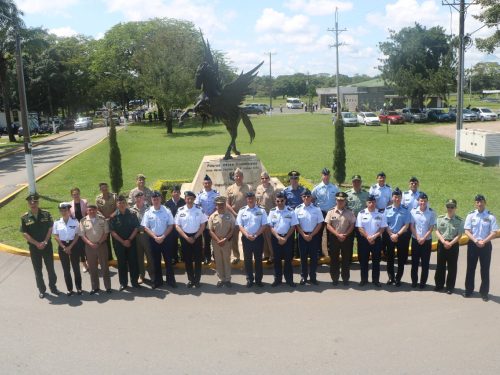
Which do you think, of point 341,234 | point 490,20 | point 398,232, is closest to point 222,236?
point 341,234

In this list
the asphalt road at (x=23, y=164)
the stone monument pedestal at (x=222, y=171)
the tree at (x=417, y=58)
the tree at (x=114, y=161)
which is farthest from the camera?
the tree at (x=417, y=58)

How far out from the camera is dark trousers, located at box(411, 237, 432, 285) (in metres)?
6.99

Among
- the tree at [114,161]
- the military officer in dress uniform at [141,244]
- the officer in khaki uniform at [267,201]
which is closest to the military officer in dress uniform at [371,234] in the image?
the officer in khaki uniform at [267,201]

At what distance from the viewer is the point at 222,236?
24.1 ft

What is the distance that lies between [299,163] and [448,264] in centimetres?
1310

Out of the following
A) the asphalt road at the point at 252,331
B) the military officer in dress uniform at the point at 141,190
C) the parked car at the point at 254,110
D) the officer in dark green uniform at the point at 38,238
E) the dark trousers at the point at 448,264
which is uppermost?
the parked car at the point at 254,110

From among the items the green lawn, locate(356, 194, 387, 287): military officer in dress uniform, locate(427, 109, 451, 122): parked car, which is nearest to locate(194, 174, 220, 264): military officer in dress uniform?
locate(356, 194, 387, 287): military officer in dress uniform

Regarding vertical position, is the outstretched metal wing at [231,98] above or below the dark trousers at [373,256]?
above

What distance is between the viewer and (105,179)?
17.3 metres

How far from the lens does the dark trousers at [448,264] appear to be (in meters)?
6.73

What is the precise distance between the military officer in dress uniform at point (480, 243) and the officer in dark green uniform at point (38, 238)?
6.27 metres

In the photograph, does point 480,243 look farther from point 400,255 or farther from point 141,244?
point 141,244

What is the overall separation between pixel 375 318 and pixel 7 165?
73.6 feet

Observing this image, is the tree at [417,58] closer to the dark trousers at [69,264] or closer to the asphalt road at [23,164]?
the asphalt road at [23,164]
